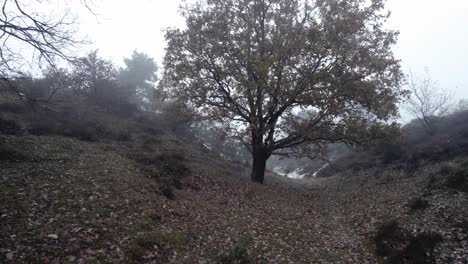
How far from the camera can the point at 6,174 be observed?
8102 millimetres

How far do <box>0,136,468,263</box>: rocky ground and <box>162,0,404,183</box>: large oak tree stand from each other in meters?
3.87

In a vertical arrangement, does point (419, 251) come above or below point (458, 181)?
below

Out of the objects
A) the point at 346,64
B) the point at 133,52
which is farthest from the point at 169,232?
the point at 133,52

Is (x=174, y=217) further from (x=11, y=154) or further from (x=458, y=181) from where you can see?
(x=458, y=181)

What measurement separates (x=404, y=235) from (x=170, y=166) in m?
9.15

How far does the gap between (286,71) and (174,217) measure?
867 cm

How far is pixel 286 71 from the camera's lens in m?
14.1

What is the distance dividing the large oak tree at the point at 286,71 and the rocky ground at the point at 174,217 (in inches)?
152

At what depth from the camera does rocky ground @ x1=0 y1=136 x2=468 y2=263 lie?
20.3 feet

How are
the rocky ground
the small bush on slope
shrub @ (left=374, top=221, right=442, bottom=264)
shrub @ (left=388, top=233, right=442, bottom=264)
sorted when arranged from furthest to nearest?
1. the small bush on slope
2. shrub @ (left=374, top=221, right=442, bottom=264)
3. shrub @ (left=388, top=233, right=442, bottom=264)
4. the rocky ground

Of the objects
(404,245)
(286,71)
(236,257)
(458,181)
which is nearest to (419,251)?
(404,245)

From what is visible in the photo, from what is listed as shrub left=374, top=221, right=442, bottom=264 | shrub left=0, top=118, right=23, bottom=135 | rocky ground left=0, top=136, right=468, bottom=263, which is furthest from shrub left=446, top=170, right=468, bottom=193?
shrub left=0, top=118, right=23, bottom=135

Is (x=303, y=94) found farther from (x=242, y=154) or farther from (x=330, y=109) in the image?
(x=242, y=154)

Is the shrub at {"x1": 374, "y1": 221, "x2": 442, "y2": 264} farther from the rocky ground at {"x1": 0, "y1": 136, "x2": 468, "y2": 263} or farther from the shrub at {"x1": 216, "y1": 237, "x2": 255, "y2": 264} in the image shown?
the shrub at {"x1": 216, "y1": 237, "x2": 255, "y2": 264}
